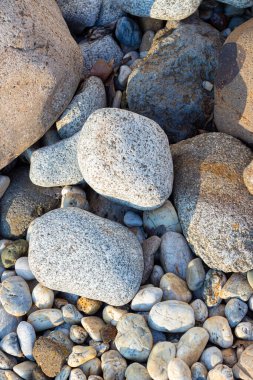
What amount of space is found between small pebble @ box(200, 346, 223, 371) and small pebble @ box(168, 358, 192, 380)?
139 millimetres

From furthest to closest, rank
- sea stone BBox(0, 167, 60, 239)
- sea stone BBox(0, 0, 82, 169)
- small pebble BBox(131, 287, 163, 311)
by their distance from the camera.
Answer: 1. sea stone BBox(0, 167, 60, 239)
2. sea stone BBox(0, 0, 82, 169)
3. small pebble BBox(131, 287, 163, 311)

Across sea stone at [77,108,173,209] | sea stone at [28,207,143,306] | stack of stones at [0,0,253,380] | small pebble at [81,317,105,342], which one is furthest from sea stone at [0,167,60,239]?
small pebble at [81,317,105,342]

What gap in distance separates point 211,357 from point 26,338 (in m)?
0.98

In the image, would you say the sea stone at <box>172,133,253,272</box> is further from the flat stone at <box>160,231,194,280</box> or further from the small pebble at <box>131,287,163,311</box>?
the small pebble at <box>131,287,163,311</box>

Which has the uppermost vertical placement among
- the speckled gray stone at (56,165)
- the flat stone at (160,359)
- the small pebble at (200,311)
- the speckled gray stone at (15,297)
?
the speckled gray stone at (56,165)

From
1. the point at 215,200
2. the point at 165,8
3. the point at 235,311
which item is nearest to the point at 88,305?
the point at 235,311

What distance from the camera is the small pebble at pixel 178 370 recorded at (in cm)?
252

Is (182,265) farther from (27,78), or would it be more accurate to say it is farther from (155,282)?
(27,78)

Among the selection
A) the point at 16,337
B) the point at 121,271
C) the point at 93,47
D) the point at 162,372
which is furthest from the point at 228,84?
the point at 16,337

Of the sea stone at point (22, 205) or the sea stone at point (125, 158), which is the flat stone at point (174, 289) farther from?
the sea stone at point (22, 205)

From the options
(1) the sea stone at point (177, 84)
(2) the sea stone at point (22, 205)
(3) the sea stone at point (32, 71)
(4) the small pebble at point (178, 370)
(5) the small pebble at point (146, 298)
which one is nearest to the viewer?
(4) the small pebble at point (178, 370)

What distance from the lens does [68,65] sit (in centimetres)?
328

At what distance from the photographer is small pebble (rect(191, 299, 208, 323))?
2840 millimetres

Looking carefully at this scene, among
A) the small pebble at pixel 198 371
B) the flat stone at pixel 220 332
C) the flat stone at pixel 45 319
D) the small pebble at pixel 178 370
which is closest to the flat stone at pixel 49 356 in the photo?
the flat stone at pixel 45 319
